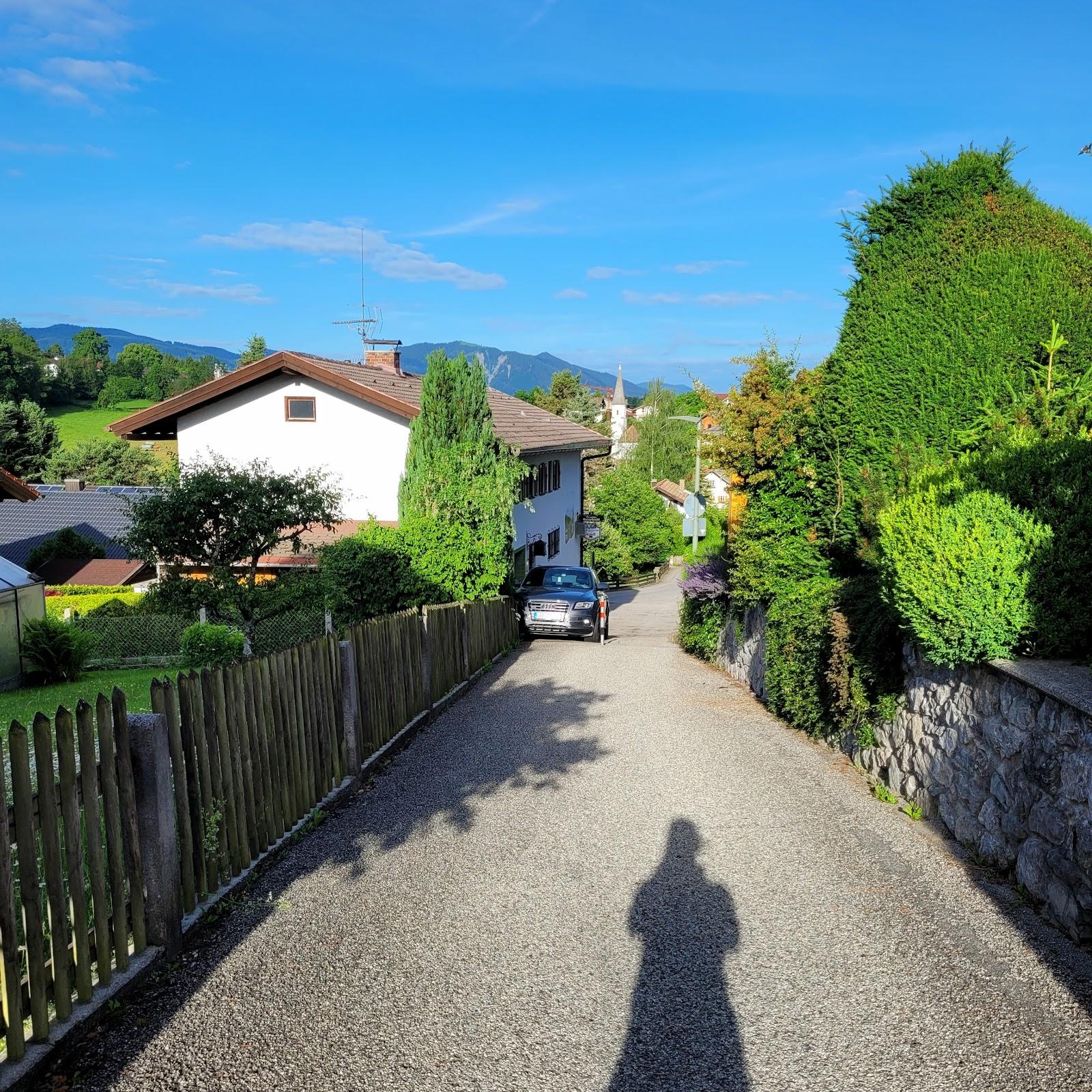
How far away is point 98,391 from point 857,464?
102790mm

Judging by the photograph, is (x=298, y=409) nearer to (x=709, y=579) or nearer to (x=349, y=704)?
(x=709, y=579)

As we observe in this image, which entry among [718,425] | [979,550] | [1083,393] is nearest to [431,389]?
[718,425]

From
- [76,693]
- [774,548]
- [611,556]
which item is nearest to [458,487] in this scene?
[774,548]

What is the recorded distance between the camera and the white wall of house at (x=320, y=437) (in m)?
24.7

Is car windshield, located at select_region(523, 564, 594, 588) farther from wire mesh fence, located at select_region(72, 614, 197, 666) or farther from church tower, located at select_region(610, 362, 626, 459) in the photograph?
church tower, located at select_region(610, 362, 626, 459)

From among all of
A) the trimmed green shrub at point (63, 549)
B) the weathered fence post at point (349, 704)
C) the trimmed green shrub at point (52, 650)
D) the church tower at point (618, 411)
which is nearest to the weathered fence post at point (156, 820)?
the weathered fence post at point (349, 704)

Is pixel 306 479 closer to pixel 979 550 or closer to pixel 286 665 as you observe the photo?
pixel 286 665

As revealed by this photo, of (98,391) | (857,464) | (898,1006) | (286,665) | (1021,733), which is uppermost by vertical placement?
(98,391)

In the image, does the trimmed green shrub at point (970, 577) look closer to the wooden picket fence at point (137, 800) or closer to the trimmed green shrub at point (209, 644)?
the wooden picket fence at point (137, 800)

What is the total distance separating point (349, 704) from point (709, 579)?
31.0 ft

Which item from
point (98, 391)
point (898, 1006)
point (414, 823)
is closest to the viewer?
point (898, 1006)

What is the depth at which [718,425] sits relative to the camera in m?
13.2

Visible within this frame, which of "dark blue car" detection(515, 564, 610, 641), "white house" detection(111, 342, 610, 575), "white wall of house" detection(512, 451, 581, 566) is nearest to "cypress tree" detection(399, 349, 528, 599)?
"dark blue car" detection(515, 564, 610, 641)

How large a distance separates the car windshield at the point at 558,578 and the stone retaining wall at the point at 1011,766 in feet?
45.1
